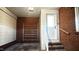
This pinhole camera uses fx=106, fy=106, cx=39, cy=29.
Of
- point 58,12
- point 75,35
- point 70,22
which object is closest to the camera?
point 75,35

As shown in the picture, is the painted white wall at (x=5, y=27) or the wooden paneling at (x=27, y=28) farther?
the wooden paneling at (x=27, y=28)

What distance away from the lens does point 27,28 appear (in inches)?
314

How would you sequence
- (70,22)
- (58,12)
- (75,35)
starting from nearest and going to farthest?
1. (75,35)
2. (70,22)
3. (58,12)

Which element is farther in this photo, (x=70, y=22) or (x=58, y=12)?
(x=58, y=12)

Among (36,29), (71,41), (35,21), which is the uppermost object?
(35,21)

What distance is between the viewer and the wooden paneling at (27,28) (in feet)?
25.5

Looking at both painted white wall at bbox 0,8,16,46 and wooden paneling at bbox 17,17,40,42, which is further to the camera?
wooden paneling at bbox 17,17,40,42

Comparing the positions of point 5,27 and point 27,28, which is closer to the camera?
point 5,27

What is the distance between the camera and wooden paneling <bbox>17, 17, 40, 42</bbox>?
25.5ft
